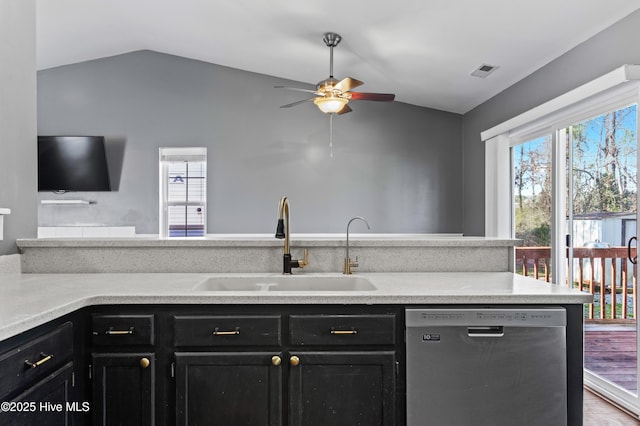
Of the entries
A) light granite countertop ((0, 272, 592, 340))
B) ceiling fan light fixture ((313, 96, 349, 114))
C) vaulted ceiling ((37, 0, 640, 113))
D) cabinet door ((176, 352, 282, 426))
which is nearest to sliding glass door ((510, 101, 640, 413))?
vaulted ceiling ((37, 0, 640, 113))

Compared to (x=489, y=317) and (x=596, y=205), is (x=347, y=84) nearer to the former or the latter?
(x=596, y=205)

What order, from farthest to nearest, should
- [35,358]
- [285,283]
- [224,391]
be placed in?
[285,283]
[224,391]
[35,358]

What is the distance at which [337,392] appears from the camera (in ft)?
5.18

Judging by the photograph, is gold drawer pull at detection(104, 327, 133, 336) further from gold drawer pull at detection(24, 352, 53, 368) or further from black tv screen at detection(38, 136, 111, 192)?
black tv screen at detection(38, 136, 111, 192)

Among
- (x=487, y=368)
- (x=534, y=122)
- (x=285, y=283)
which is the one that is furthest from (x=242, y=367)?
(x=534, y=122)

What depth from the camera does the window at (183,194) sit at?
17.0ft

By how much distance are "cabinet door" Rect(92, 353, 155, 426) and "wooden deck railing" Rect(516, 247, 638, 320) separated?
2868 millimetres

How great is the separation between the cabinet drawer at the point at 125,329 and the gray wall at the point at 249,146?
11.6 feet

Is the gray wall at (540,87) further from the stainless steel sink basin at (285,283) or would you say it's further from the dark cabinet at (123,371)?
the dark cabinet at (123,371)

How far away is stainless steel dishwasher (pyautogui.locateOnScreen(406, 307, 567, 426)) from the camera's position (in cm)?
158

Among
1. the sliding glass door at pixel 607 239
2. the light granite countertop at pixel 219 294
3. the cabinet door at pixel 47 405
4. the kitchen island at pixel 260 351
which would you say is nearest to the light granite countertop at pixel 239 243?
the light granite countertop at pixel 219 294

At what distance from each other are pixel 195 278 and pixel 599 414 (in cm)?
255

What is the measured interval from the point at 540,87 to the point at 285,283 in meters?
2.83

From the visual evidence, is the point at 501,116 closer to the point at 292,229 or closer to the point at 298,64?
the point at 298,64
